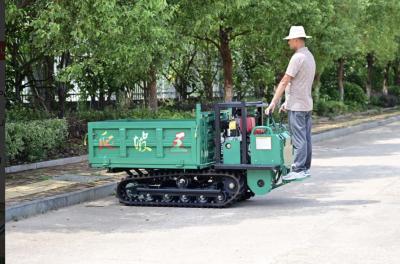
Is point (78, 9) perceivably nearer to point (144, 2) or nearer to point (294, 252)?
point (144, 2)

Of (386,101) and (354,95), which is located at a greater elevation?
(354,95)

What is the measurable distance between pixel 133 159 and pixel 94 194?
3.89ft

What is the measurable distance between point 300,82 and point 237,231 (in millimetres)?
2760

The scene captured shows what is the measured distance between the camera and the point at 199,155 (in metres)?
8.75

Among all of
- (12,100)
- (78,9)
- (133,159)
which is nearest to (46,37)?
(78,9)

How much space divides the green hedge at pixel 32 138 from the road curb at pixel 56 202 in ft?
7.90

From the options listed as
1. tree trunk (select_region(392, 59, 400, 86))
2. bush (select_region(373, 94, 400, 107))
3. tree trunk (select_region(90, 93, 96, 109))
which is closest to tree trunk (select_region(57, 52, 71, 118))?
tree trunk (select_region(90, 93, 96, 109))

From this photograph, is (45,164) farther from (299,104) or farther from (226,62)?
(226,62)

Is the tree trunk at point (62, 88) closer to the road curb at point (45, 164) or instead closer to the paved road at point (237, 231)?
the road curb at point (45, 164)

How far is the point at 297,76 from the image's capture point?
9.05m

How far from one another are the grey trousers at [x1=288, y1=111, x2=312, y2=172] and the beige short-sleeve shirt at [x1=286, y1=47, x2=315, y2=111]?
0.11 m

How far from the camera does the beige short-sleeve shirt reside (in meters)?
8.98

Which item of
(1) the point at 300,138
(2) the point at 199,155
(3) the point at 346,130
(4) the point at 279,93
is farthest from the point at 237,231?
(3) the point at 346,130

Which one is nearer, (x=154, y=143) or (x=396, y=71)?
(x=154, y=143)
